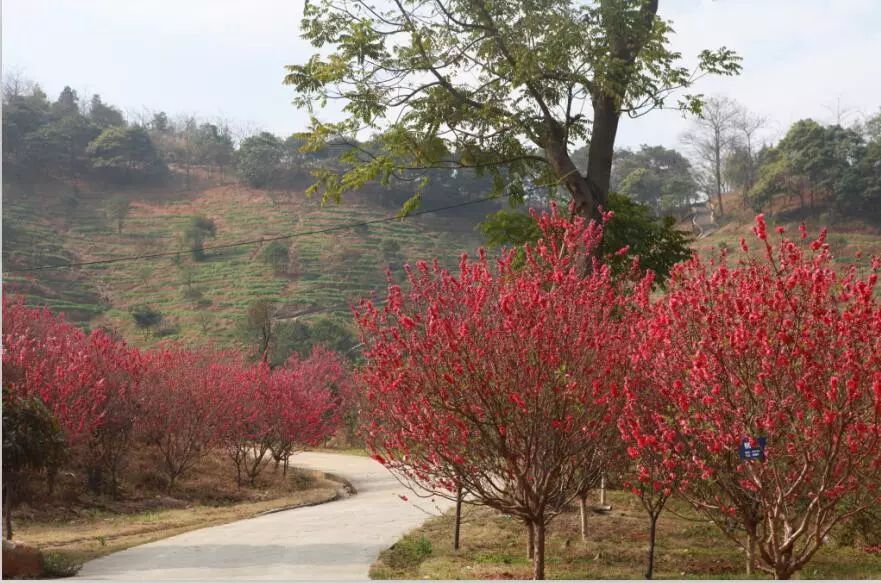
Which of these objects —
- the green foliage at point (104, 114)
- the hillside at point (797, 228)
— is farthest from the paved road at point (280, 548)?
the green foliage at point (104, 114)

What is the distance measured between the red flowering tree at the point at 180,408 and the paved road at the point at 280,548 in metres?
3.44

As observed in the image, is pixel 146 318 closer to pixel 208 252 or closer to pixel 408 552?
pixel 208 252

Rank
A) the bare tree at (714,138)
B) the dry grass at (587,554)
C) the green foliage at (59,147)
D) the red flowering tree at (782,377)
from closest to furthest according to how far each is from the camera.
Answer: the red flowering tree at (782,377) < the dry grass at (587,554) < the bare tree at (714,138) < the green foliage at (59,147)

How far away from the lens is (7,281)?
42.8m

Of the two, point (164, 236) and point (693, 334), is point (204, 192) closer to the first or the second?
point (164, 236)

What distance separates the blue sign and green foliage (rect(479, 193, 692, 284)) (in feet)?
27.8

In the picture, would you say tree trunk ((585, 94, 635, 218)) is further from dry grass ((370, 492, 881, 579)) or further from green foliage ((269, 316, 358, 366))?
green foliage ((269, 316, 358, 366))

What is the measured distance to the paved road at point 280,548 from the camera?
27.1 ft

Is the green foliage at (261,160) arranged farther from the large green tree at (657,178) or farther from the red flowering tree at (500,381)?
the red flowering tree at (500,381)

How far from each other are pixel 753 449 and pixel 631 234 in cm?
895

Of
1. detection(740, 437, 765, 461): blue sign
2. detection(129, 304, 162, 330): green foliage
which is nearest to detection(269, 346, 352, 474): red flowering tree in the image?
Result: detection(740, 437, 765, 461): blue sign

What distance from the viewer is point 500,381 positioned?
592 cm

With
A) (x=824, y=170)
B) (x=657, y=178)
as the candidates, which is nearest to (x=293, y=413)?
(x=824, y=170)

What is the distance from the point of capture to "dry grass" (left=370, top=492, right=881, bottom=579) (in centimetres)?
822
